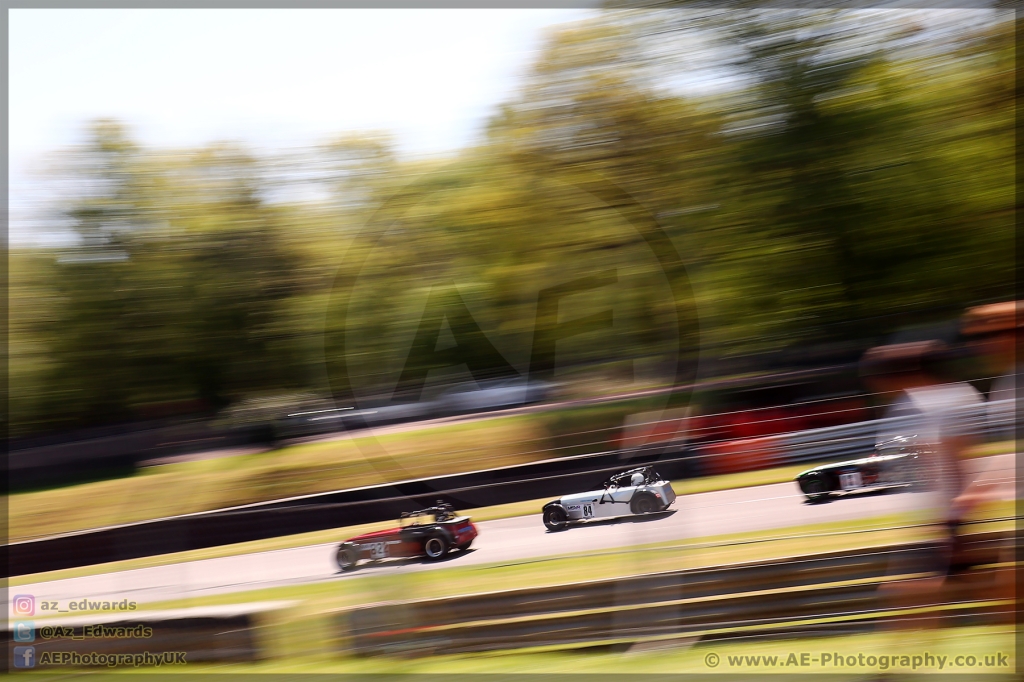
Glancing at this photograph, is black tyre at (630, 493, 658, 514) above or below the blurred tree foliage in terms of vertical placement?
below

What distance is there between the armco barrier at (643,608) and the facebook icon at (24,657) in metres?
1.40

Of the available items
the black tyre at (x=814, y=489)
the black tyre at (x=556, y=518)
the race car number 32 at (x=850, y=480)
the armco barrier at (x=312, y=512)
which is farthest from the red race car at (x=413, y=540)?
the race car number 32 at (x=850, y=480)

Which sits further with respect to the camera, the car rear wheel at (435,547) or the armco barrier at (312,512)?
the armco barrier at (312,512)

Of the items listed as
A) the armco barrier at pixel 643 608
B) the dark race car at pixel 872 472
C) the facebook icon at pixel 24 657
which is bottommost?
the armco barrier at pixel 643 608

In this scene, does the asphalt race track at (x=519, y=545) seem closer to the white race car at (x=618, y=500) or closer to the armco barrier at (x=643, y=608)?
the white race car at (x=618, y=500)

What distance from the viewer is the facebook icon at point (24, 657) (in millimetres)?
3150

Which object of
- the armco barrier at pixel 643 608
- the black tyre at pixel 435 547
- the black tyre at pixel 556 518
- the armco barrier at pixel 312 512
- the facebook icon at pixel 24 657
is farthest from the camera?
the armco barrier at pixel 312 512

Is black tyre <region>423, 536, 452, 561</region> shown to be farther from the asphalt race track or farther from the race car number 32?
the race car number 32

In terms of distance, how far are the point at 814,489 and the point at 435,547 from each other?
1805mm

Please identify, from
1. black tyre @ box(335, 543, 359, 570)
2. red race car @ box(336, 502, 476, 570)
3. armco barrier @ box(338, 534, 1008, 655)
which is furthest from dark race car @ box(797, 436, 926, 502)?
black tyre @ box(335, 543, 359, 570)

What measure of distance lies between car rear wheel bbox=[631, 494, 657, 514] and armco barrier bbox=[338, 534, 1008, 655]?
28 centimetres

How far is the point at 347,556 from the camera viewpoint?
10.9ft

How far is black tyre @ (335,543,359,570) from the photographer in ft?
10.8

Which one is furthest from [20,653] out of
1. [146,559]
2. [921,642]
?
[921,642]
